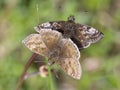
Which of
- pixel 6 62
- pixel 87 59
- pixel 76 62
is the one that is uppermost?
pixel 76 62

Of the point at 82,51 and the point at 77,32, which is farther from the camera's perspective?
the point at 82,51

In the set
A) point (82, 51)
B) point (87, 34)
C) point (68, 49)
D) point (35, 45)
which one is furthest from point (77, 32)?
point (82, 51)

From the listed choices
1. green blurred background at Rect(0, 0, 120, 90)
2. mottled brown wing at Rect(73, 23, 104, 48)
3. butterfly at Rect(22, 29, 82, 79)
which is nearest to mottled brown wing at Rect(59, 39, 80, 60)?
butterfly at Rect(22, 29, 82, 79)

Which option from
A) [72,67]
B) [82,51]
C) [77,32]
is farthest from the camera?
[82,51]

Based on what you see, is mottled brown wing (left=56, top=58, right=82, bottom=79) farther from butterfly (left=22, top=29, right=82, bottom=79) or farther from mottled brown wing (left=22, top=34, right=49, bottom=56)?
mottled brown wing (left=22, top=34, right=49, bottom=56)

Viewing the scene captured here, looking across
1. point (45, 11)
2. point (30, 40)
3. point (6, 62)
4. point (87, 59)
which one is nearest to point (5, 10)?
point (45, 11)

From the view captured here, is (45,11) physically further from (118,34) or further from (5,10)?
(118,34)

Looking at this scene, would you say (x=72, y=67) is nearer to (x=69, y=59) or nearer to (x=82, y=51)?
(x=69, y=59)
